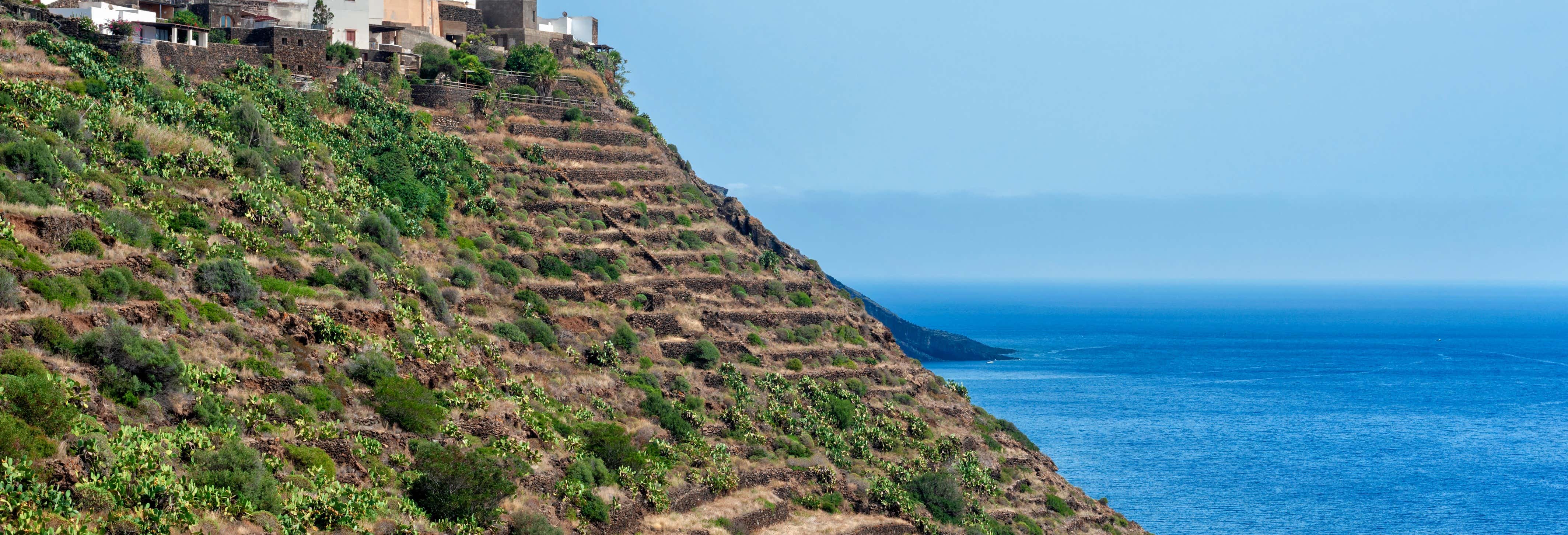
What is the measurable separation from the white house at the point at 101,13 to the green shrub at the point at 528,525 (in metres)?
28.5

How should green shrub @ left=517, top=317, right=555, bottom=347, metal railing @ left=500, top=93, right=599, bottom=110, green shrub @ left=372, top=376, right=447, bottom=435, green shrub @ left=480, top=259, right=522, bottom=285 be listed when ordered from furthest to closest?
metal railing @ left=500, top=93, right=599, bottom=110, green shrub @ left=480, top=259, right=522, bottom=285, green shrub @ left=517, top=317, right=555, bottom=347, green shrub @ left=372, top=376, right=447, bottom=435

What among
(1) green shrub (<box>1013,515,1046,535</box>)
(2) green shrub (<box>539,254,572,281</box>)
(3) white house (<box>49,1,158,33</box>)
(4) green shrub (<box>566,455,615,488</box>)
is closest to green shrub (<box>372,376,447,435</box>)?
(4) green shrub (<box>566,455,615,488</box>)

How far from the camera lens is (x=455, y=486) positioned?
31719 millimetres

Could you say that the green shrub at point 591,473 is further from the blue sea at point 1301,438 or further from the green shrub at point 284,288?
the blue sea at point 1301,438

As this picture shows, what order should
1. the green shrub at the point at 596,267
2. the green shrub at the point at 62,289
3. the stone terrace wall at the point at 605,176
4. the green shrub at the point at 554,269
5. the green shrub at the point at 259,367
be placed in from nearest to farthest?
the green shrub at the point at 62,289
the green shrub at the point at 259,367
the green shrub at the point at 554,269
the green shrub at the point at 596,267
the stone terrace wall at the point at 605,176

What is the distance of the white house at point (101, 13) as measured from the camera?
49.9 meters

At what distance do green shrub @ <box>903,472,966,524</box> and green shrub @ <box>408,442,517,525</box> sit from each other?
69.4 ft

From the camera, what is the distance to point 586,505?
37.3m

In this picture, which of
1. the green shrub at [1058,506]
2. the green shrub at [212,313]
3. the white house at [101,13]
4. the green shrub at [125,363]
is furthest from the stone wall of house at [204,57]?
the green shrub at [1058,506]

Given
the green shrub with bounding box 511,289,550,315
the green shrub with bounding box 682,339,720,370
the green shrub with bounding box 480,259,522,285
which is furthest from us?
the green shrub with bounding box 682,339,720,370

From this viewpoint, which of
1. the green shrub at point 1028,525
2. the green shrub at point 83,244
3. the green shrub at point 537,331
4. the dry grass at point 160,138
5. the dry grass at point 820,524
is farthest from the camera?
the green shrub at point 1028,525

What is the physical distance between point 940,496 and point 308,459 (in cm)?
2701

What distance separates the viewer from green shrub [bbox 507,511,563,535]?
33531mm

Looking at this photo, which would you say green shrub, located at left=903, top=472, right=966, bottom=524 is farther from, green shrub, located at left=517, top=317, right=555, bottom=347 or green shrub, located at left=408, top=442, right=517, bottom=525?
green shrub, located at left=408, top=442, right=517, bottom=525
